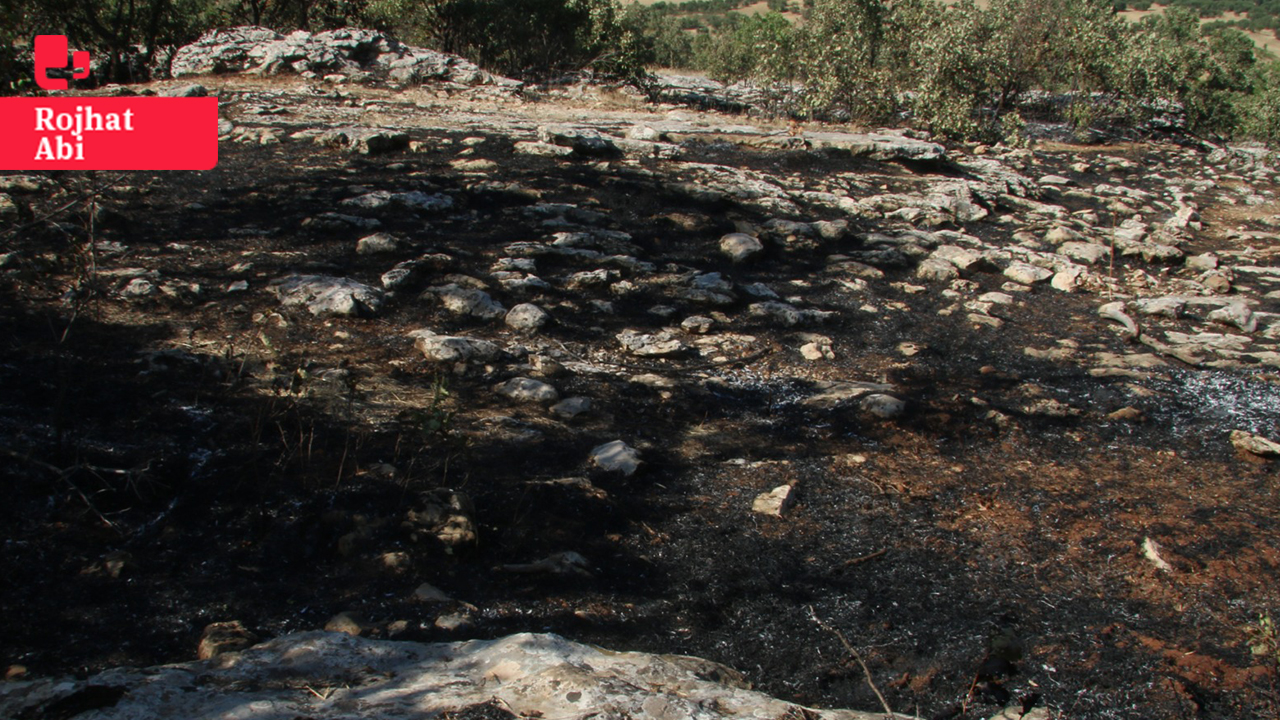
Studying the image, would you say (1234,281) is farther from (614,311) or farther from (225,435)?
(225,435)

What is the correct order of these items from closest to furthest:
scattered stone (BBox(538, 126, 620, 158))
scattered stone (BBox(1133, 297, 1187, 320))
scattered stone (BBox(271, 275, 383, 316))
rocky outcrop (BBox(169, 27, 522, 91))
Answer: scattered stone (BBox(271, 275, 383, 316)) < scattered stone (BBox(1133, 297, 1187, 320)) < scattered stone (BBox(538, 126, 620, 158)) < rocky outcrop (BBox(169, 27, 522, 91))

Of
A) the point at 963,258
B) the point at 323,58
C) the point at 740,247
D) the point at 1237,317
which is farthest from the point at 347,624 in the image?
the point at 323,58

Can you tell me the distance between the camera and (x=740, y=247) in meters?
5.61

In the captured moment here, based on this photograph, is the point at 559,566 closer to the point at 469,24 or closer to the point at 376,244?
the point at 376,244

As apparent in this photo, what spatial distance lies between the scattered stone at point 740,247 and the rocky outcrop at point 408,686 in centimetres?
407

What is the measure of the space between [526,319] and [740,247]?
2.06 m

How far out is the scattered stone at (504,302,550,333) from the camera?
4.14 meters

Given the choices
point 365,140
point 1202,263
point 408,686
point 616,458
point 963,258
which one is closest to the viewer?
point 408,686

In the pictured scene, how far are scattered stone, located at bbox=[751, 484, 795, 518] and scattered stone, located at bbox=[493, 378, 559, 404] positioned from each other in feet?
3.51

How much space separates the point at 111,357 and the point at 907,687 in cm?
326

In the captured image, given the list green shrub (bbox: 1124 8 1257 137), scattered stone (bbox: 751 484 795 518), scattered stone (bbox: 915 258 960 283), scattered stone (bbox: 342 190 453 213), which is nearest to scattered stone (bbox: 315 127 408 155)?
scattered stone (bbox: 342 190 453 213)

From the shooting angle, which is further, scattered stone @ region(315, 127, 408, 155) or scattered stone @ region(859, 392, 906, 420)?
scattered stone @ region(315, 127, 408, 155)

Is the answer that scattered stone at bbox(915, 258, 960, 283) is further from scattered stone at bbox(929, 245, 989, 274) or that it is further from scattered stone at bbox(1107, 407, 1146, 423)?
scattered stone at bbox(1107, 407, 1146, 423)

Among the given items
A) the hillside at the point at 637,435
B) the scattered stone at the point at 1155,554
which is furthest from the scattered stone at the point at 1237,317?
the scattered stone at the point at 1155,554
